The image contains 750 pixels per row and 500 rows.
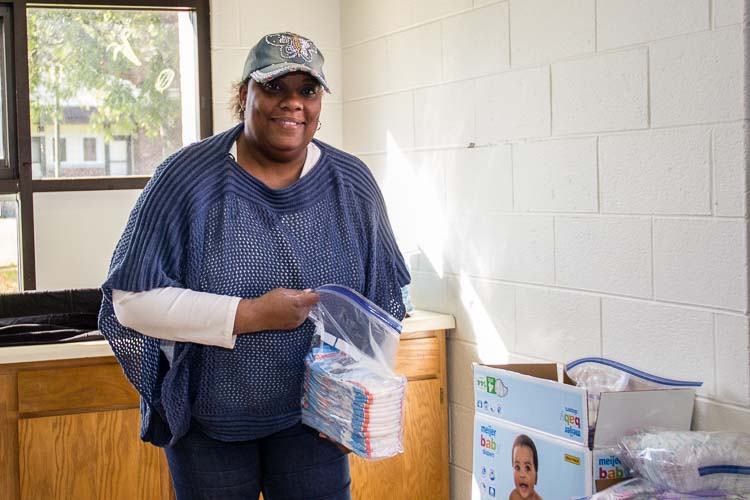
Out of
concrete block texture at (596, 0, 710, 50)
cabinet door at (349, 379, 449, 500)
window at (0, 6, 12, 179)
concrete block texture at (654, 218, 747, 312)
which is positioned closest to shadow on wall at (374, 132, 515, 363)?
cabinet door at (349, 379, 449, 500)

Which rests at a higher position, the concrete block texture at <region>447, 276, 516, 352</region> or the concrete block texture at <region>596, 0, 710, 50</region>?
the concrete block texture at <region>596, 0, 710, 50</region>

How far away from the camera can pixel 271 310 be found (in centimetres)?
165

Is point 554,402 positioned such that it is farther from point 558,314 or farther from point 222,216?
point 222,216

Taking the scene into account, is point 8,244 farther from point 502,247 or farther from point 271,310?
point 271,310

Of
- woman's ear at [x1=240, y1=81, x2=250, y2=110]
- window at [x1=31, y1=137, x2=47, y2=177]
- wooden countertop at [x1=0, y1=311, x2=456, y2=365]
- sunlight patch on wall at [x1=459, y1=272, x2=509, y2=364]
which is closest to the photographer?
woman's ear at [x1=240, y1=81, x2=250, y2=110]

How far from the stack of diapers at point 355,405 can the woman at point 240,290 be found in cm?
5

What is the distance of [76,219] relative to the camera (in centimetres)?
330

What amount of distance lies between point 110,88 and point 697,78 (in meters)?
2.22

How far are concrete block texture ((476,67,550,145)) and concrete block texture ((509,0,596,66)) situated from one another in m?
0.05

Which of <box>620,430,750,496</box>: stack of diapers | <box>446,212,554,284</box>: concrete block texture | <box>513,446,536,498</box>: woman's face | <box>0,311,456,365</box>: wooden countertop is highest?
<box>446,212,554,284</box>: concrete block texture

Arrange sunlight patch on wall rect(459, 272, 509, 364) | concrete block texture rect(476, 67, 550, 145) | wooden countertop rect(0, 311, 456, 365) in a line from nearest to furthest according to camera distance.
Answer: concrete block texture rect(476, 67, 550, 145)
wooden countertop rect(0, 311, 456, 365)
sunlight patch on wall rect(459, 272, 509, 364)

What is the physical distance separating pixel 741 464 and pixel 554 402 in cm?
45

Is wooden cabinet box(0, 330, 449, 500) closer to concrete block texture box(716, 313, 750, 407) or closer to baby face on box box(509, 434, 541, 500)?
baby face on box box(509, 434, 541, 500)

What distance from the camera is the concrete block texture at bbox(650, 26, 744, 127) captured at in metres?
1.91
